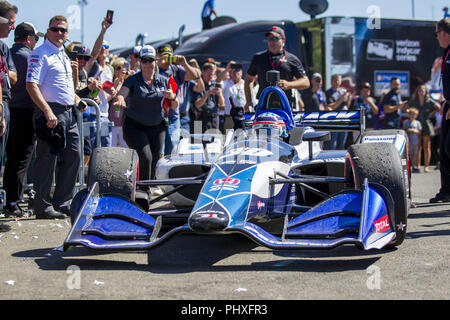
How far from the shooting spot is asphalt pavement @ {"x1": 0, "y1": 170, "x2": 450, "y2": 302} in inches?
148

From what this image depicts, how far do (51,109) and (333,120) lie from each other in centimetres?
295

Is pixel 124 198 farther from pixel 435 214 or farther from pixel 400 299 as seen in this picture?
pixel 435 214

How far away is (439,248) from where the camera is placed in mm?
5219

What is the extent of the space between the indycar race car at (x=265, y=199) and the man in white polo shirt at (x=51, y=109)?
181 centimetres

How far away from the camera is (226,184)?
4902mm

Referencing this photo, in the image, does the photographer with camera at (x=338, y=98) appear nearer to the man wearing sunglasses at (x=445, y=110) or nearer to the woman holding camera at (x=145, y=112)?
the man wearing sunglasses at (x=445, y=110)

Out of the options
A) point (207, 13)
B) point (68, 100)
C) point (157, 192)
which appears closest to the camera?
point (68, 100)

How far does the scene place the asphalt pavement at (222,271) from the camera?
12.3 ft

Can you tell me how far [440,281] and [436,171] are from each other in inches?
409

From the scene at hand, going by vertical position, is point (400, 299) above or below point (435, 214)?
above

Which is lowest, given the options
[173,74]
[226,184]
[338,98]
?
[338,98]

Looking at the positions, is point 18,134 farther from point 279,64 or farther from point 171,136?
point 279,64

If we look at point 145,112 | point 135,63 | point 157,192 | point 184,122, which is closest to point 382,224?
point 145,112
